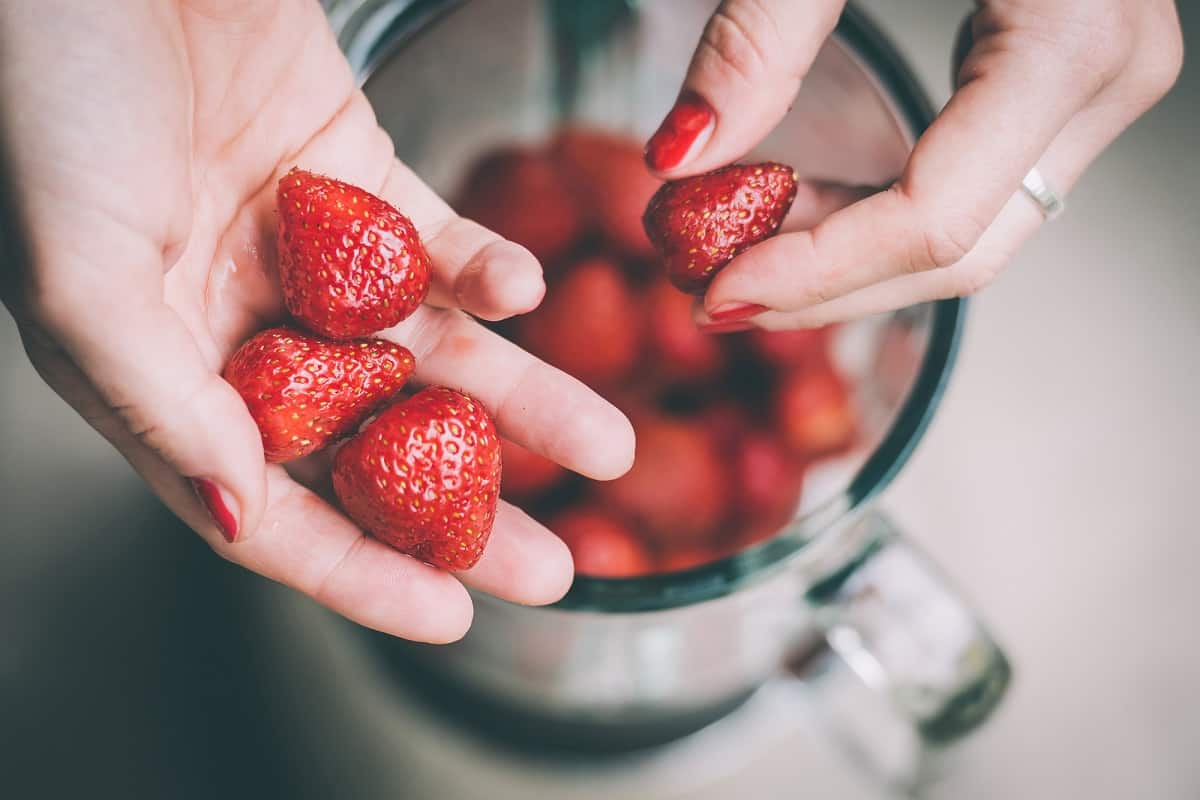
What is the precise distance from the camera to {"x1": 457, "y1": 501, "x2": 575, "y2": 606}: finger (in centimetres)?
54

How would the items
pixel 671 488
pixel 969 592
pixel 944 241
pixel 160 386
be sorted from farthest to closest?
1. pixel 969 592
2. pixel 671 488
3. pixel 944 241
4. pixel 160 386

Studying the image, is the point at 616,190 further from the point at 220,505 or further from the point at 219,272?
the point at 220,505

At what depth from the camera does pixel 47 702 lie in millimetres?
848

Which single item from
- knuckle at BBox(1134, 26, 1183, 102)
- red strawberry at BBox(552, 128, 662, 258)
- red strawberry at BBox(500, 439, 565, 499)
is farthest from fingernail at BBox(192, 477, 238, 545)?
knuckle at BBox(1134, 26, 1183, 102)

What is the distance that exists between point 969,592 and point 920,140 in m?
0.50

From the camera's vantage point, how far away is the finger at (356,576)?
541 mm

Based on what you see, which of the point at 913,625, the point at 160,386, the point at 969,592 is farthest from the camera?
the point at 969,592

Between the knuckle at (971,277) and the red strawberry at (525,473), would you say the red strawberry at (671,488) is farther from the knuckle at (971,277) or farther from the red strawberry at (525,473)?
the knuckle at (971,277)

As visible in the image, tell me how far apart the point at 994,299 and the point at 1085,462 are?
185 millimetres

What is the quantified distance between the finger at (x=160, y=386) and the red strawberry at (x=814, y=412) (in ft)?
1.52

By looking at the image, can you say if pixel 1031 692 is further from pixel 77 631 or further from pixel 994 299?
pixel 77 631

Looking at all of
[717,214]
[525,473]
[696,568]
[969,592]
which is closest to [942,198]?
[717,214]

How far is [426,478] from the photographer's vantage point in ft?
1.74

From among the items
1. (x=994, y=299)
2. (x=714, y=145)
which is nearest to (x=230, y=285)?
(x=714, y=145)
